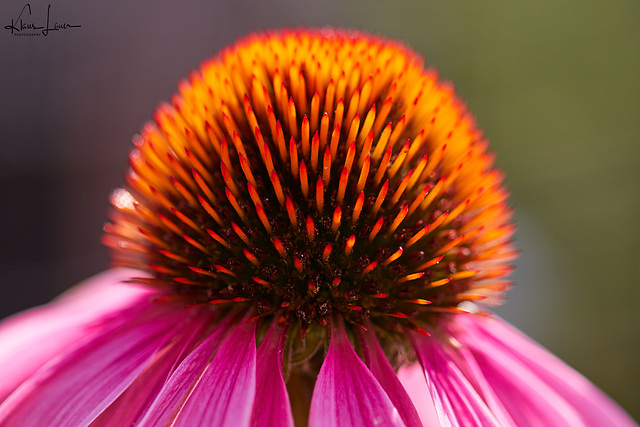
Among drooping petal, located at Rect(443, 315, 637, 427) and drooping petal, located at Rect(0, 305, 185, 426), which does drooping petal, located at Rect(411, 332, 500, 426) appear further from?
drooping petal, located at Rect(0, 305, 185, 426)

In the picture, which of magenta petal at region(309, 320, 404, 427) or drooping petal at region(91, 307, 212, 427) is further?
drooping petal at region(91, 307, 212, 427)

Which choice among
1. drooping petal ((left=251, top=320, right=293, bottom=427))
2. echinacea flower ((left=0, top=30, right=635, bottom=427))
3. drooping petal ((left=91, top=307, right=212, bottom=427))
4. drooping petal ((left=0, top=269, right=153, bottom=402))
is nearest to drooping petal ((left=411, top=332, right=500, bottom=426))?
echinacea flower ((left=0, top=30, right=635, bottom=427))

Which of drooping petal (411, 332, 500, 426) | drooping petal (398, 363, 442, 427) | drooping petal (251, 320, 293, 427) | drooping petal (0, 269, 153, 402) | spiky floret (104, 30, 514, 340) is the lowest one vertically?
drooping petal (398, 363, 442, 427)

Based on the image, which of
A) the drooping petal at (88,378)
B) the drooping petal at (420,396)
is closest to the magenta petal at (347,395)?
the drooping petal at (88,378)

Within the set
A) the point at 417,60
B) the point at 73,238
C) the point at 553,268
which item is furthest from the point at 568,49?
the point at 417,60

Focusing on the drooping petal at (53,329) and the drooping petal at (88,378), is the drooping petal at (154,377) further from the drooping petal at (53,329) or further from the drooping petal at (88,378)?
the drooping petal at (53,329)

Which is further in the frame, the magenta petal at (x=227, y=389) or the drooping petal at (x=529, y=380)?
the drooping petal at (x=529, y=380)

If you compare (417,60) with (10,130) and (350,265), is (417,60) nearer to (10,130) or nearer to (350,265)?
(350,265)
